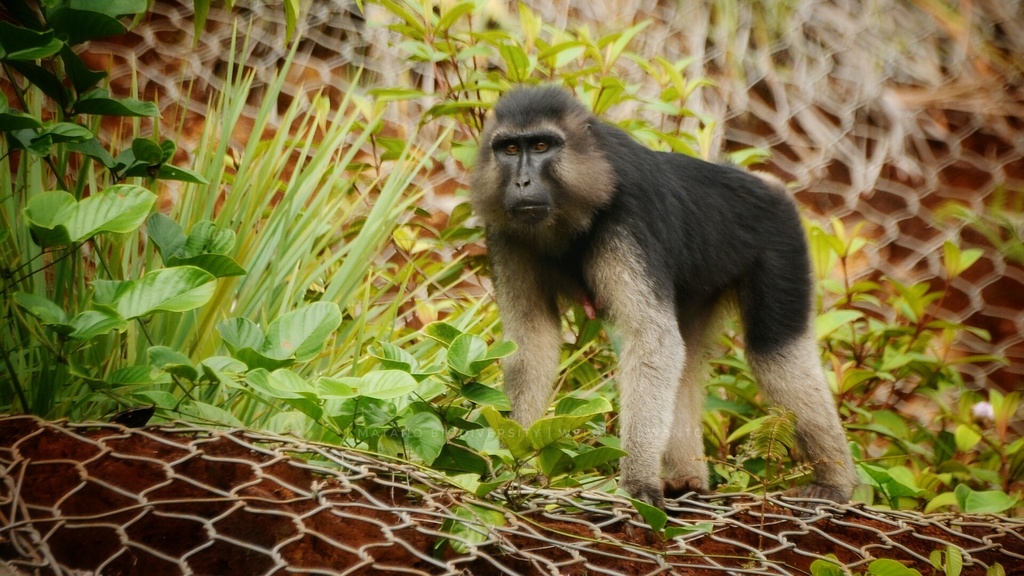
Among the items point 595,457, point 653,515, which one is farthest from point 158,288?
point 653,515

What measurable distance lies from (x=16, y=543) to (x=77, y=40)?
1.01 meters

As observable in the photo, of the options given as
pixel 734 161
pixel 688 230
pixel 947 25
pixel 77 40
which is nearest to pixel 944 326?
pixel 734 161

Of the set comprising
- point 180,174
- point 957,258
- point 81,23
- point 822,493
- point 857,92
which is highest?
point 857,92

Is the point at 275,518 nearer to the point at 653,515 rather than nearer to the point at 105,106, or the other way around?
the point at 653,515

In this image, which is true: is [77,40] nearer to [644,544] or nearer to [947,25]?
[644,544]

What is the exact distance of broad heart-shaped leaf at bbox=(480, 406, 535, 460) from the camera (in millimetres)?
1852

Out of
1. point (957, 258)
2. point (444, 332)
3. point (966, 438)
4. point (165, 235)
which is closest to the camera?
point (165, 235)

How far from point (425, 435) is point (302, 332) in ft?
1.12

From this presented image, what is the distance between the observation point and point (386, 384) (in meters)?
1.87

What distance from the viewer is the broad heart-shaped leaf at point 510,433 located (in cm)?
185

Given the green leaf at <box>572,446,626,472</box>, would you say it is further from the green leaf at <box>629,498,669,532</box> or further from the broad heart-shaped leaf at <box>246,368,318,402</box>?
the broad heart-shaped leaf at <box>246,368,318,402</box>

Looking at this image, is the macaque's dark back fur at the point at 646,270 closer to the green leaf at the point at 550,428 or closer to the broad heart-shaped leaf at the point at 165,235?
the green leaf at the point at 550,428

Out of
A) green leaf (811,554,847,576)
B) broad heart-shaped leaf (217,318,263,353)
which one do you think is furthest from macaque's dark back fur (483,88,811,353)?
broad heart-shaped leaf (217,318,263,353)

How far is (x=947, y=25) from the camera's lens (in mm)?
5770
